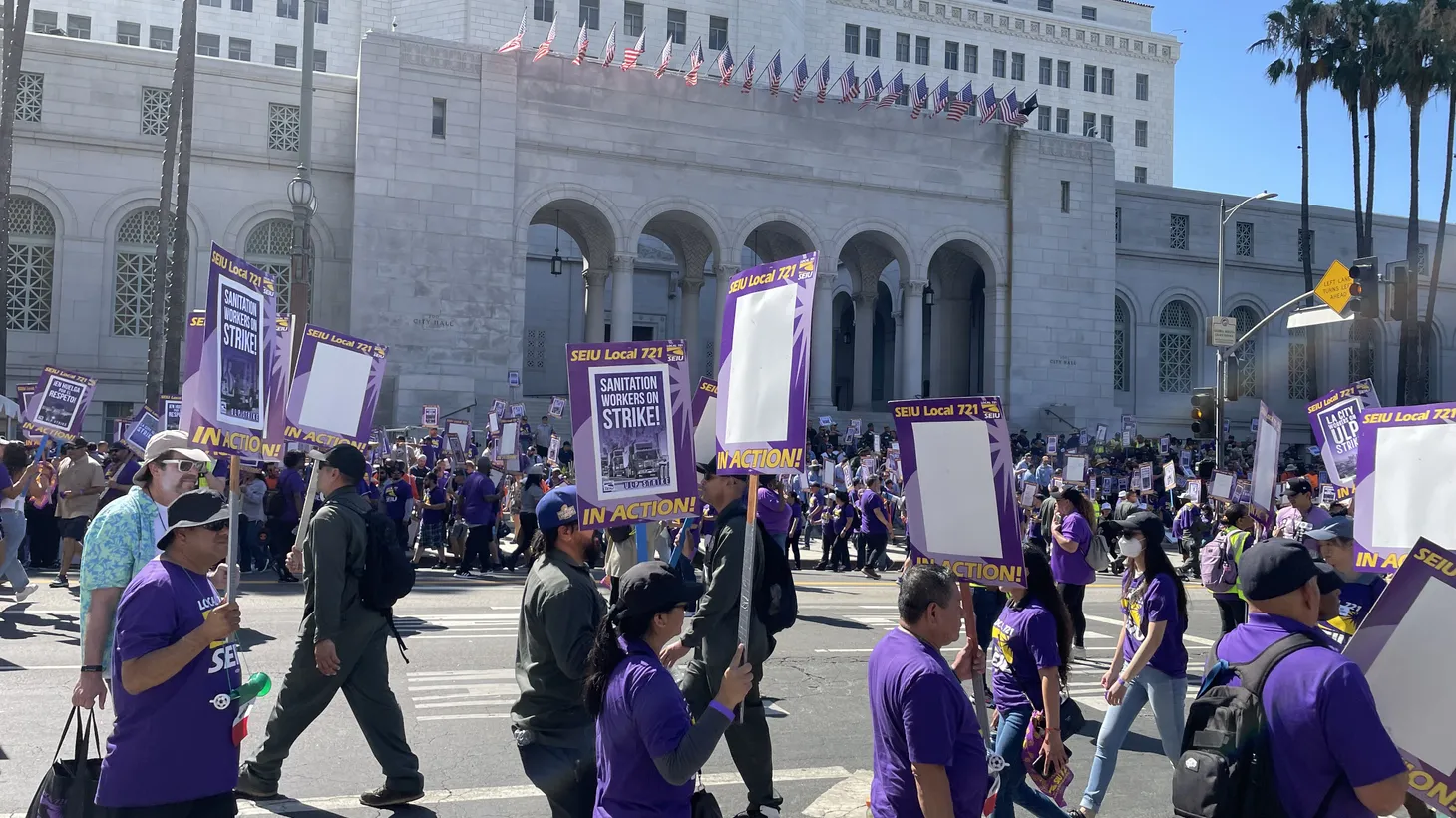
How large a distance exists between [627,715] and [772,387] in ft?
6.84

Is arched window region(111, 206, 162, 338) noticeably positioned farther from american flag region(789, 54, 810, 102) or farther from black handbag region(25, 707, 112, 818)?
black handbag region(25, 707, 112, 818)

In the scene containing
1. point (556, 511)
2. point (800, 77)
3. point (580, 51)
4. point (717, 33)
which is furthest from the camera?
point (717, 33)

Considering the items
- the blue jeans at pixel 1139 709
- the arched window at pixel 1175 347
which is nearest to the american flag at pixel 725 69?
the arched window at pixel 1175 347

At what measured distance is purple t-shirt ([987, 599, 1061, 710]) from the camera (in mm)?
5332

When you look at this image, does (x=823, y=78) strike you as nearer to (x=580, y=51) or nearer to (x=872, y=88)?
(x=872, y=88)

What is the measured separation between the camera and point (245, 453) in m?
6.30

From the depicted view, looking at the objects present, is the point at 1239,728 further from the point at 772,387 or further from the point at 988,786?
the point at 772,387

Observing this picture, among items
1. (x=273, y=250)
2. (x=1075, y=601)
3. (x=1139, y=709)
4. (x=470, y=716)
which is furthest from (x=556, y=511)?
(x=273, y=250)

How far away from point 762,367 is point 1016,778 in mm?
2196

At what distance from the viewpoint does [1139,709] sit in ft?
20.7

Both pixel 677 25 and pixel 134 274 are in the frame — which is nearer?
pixel 134 274

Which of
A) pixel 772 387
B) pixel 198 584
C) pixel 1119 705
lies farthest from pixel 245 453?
pixel 1119 705

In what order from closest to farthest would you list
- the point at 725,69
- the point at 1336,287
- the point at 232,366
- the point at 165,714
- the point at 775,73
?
the point at 165,714 < the point at 232,366 < the point at 1336,287 < the point at 775,73 < the point at 725,69

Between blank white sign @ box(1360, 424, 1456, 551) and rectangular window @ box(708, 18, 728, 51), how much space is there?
52.5 m
